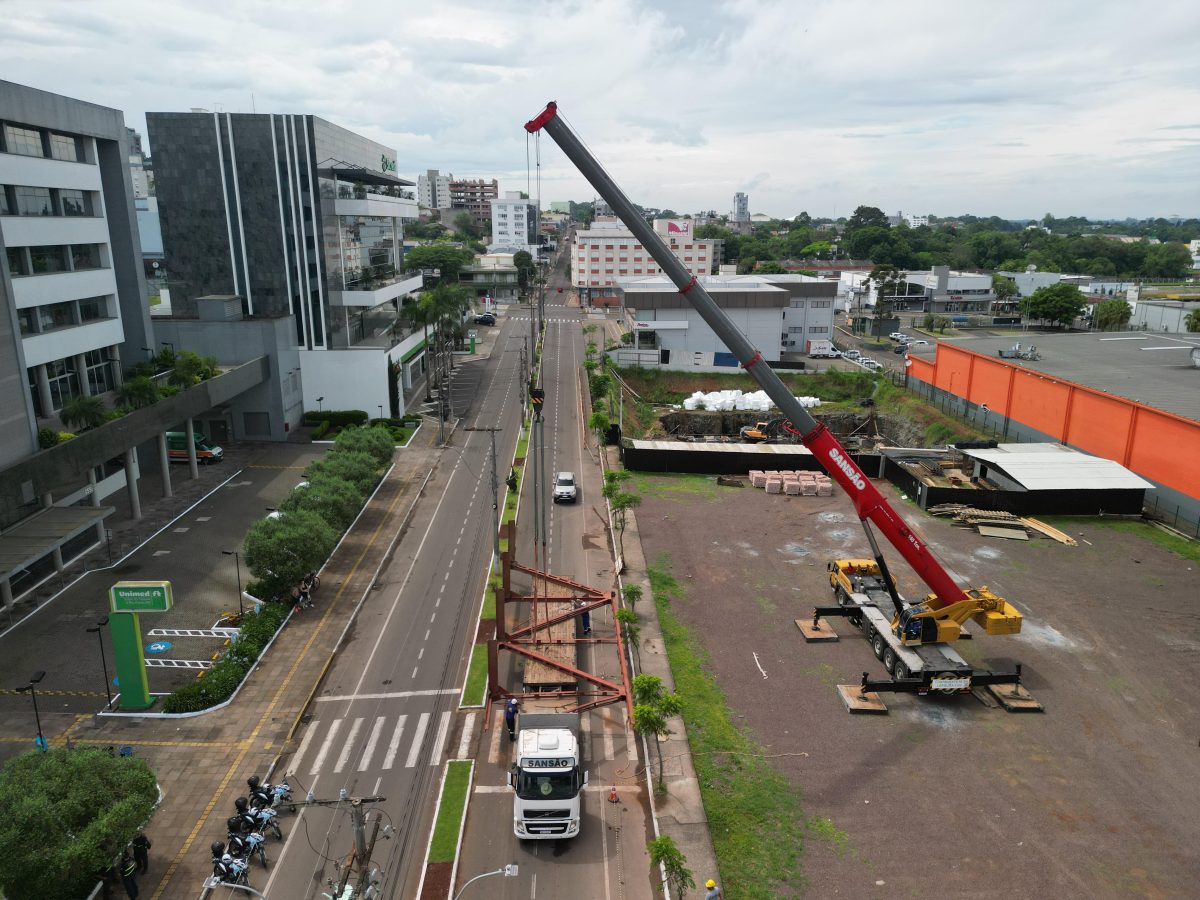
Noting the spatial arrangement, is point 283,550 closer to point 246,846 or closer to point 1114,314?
point 246,846

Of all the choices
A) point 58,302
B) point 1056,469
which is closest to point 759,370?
point 1056,469

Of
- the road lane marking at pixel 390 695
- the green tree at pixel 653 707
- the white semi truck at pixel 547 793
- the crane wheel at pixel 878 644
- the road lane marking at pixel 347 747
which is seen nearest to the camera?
the white semi truck at pixel 547 793

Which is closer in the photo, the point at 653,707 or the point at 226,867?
the point at 226,867

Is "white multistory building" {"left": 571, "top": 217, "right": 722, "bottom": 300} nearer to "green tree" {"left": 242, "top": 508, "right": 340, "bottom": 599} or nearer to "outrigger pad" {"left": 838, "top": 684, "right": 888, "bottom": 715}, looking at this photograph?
"green tree" {"left": 242, "top": 508, "right": 340, "bottom": 599}

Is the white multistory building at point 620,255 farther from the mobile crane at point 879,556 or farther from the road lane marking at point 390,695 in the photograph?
the road lane marking at point 390,695

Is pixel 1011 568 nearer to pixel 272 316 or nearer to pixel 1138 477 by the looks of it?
pixel 1138 477

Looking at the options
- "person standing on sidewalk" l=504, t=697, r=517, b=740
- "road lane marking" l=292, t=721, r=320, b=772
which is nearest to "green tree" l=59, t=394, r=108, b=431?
"road lane marking" l=292, t=721, r=320, b=772

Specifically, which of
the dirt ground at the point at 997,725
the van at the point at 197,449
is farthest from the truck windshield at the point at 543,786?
the van at the point at 197,449
